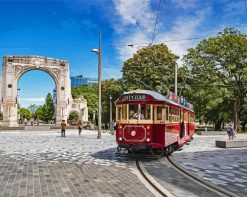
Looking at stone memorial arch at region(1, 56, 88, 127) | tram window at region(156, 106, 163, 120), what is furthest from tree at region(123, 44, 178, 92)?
tram window at region(156, 106, 163, 120)

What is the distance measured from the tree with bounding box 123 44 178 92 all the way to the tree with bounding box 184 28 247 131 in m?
4.37

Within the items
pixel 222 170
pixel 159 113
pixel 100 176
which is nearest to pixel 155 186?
pixel 100 176

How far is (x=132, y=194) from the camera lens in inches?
337

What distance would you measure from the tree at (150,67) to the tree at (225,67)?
437 centimetres

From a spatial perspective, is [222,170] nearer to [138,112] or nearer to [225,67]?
[138,112]

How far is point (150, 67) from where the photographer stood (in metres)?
48.3

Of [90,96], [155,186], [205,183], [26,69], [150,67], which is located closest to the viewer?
[155,186]

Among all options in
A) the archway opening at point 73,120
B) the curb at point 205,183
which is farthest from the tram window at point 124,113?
the archway opening at point 73,120

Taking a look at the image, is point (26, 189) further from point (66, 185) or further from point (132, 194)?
point (132, 194)

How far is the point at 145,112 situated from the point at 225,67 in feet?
103

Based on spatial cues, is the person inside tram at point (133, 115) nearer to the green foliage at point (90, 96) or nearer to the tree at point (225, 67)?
the tree at point (225, 67)

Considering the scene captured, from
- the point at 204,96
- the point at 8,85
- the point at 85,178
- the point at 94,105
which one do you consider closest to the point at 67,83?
the point at 8,85

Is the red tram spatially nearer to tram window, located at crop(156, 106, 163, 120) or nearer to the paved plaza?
tram window, located at crop(156, 106, 163, 120)

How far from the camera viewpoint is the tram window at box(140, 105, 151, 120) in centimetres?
1486
